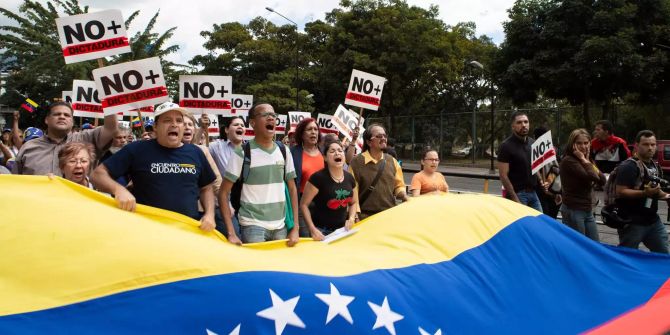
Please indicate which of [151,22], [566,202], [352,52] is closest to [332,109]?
[352,52]

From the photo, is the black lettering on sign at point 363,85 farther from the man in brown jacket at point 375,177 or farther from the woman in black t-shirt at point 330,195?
the woman in black t-shirt at point 330,195

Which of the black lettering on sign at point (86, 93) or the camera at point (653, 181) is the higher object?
the black lettering on sign at point (86, 93)

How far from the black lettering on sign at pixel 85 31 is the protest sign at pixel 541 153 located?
4.97 m

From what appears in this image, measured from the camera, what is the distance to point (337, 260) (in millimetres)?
3838

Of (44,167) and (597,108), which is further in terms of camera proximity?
(597,108)

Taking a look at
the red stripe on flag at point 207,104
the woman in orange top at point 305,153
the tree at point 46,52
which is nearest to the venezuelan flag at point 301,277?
the woman in orange top at point 305,153

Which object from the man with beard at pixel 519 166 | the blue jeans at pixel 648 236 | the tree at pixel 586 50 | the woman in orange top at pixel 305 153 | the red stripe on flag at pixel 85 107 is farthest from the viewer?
the tree at pixel 586 50

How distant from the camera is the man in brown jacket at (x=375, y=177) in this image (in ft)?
19.3

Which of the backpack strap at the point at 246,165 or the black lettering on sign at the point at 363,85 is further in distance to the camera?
the black lettering on sign at the point at 363,85

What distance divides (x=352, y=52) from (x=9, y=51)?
834 inches

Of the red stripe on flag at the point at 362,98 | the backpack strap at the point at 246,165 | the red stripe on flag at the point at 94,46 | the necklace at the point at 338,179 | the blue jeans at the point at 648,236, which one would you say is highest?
the red stripe on flag at the point at 94,46

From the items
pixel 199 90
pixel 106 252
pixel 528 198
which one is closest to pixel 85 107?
pixel 199 90

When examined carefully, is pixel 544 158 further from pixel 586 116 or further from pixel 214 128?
pixel 586 116

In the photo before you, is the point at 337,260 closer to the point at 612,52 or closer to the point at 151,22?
the point at 612,52
